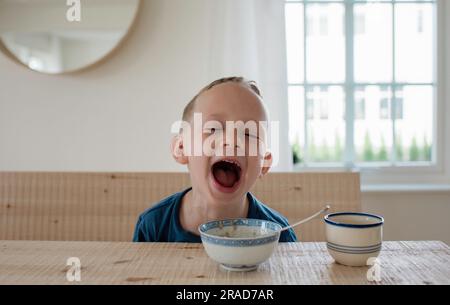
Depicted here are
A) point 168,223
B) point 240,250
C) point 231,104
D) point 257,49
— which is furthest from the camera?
point 257,49

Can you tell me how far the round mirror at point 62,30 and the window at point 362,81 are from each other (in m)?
0.79

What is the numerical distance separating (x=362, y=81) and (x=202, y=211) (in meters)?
1.44

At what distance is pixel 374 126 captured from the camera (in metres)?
2.13

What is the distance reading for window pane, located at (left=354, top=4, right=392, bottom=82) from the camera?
2.08m

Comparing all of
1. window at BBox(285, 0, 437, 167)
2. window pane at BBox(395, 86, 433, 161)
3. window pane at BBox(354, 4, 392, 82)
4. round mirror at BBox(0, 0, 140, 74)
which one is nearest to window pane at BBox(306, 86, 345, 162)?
window at BBox(285, 0, 437, 167)

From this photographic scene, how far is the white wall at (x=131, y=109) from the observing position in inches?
75.2

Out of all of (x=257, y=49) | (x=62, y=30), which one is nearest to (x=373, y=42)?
(x=257, y=49)

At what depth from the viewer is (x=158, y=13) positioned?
6.25 feet

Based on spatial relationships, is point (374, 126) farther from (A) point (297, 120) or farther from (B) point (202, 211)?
(B) point (202, 211)

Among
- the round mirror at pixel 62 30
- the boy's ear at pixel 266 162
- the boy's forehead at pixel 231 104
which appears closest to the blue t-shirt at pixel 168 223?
the boy's ear at pixel 266 162

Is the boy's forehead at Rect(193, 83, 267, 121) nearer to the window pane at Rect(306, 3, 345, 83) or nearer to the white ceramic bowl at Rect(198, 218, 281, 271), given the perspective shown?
the white ceramic bowl at Rect(198, 218, 281, 271)

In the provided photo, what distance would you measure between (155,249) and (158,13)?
135cm
